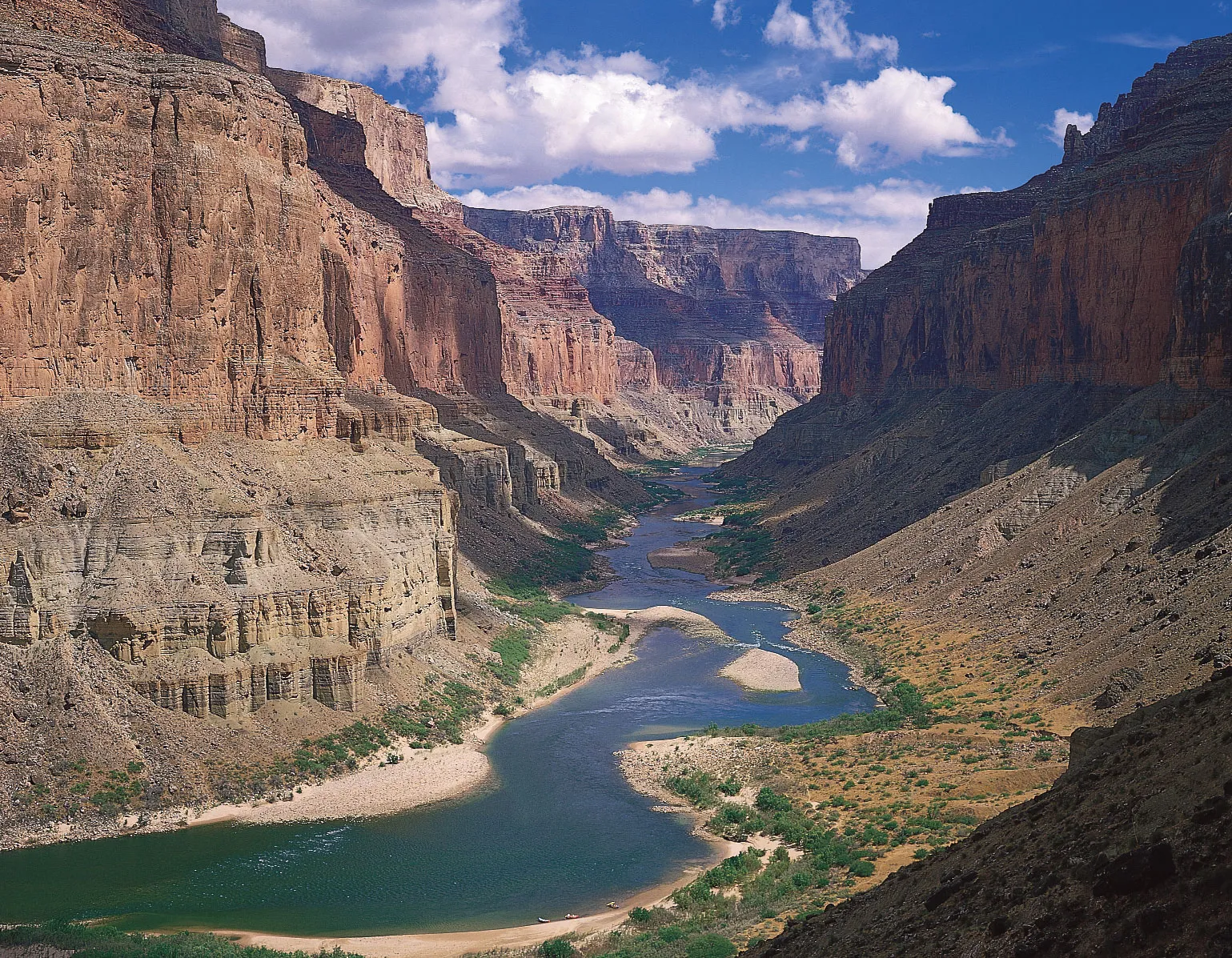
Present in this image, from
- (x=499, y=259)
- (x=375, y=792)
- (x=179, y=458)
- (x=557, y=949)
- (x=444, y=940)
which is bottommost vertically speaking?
(x=444, y=940)

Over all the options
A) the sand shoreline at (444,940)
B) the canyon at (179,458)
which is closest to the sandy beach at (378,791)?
the canyon at (179,458)

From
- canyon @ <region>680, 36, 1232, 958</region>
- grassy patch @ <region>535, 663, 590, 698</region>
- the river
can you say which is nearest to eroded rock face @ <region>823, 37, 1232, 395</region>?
canyon @ <region>680, 36, 1232, 958</region>

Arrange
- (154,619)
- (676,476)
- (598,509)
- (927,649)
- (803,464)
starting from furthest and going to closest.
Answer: (676,476) < (803,464) < (598,509) < (927,649) < (154,619)

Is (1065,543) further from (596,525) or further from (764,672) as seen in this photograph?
(596,525)

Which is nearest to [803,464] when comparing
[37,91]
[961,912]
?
[37,91]

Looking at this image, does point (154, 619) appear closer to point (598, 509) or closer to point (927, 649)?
point (927, 649)

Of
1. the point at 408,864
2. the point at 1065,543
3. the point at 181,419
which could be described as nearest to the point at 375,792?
the point at 408,864
